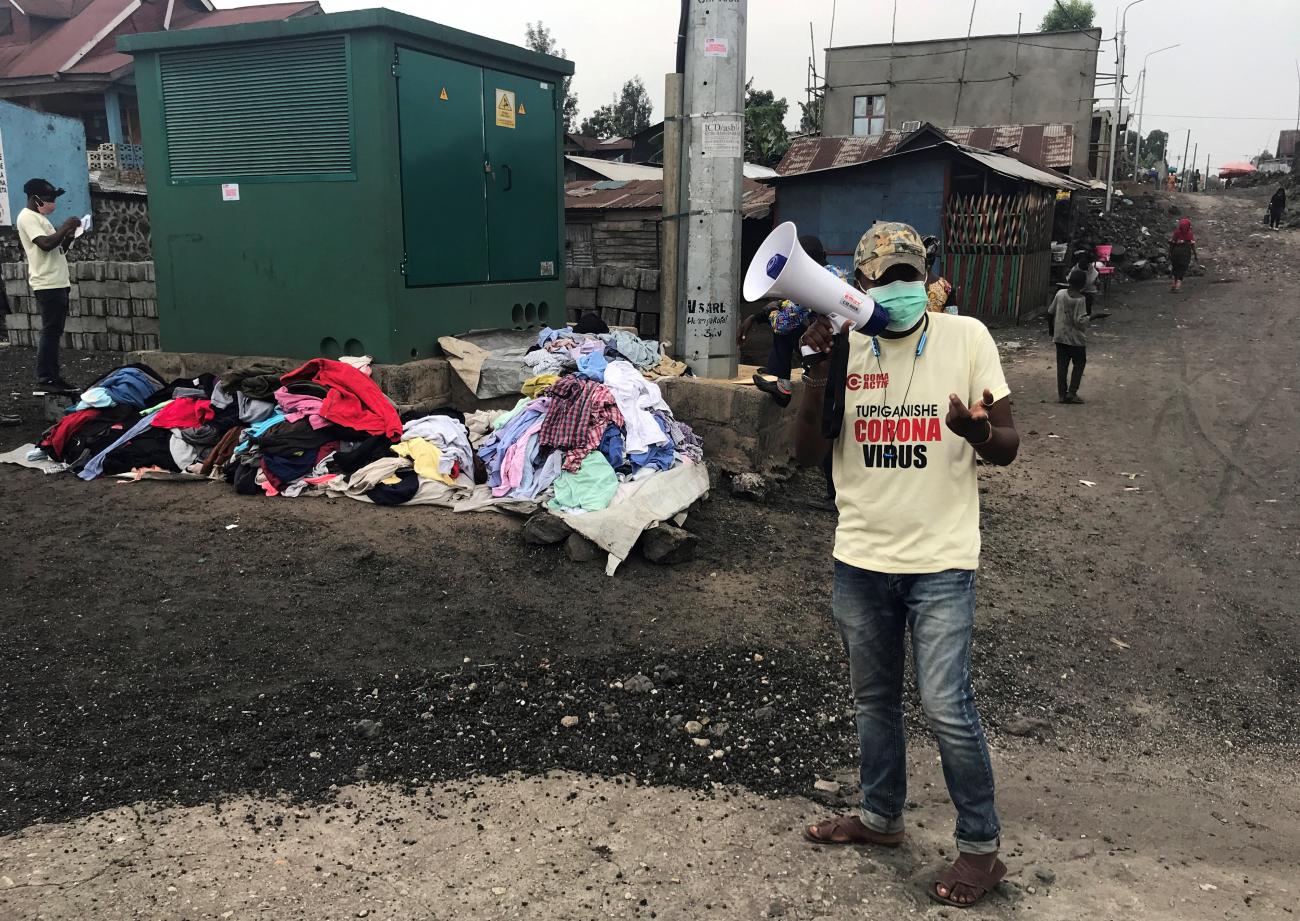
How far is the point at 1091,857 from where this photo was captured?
2891 mm

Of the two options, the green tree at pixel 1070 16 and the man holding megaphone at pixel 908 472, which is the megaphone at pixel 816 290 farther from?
the green tree at pixel 1070 16

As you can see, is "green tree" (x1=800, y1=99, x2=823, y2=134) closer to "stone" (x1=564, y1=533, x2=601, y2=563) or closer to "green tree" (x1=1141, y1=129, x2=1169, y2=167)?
"stone" (x1=564, y1=533, x2=601, y2=563)

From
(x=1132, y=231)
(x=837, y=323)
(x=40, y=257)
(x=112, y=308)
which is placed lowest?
(x=112, y=308)

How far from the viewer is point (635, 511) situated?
5109 millimetres

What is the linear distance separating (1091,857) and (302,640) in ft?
10.1

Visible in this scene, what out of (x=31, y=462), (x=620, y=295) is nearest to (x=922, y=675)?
(x=31, y=462)

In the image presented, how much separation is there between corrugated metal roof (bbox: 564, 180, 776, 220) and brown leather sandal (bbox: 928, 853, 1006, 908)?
32.0 ft

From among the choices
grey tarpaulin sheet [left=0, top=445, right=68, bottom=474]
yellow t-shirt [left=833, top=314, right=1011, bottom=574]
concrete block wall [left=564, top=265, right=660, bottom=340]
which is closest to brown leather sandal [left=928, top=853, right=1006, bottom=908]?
yellow t-shirt [left=833, top=314, right=1011, bottom=574]

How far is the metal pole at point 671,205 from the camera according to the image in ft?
20.4

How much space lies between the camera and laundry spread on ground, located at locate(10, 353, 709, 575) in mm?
5445

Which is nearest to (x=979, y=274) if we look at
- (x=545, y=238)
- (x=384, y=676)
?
(x=545, y=238)

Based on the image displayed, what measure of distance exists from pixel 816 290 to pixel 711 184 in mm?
3932

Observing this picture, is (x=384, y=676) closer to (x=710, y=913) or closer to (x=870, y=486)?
(x=710, y=913)

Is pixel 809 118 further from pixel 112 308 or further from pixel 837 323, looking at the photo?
pixel 837 323
